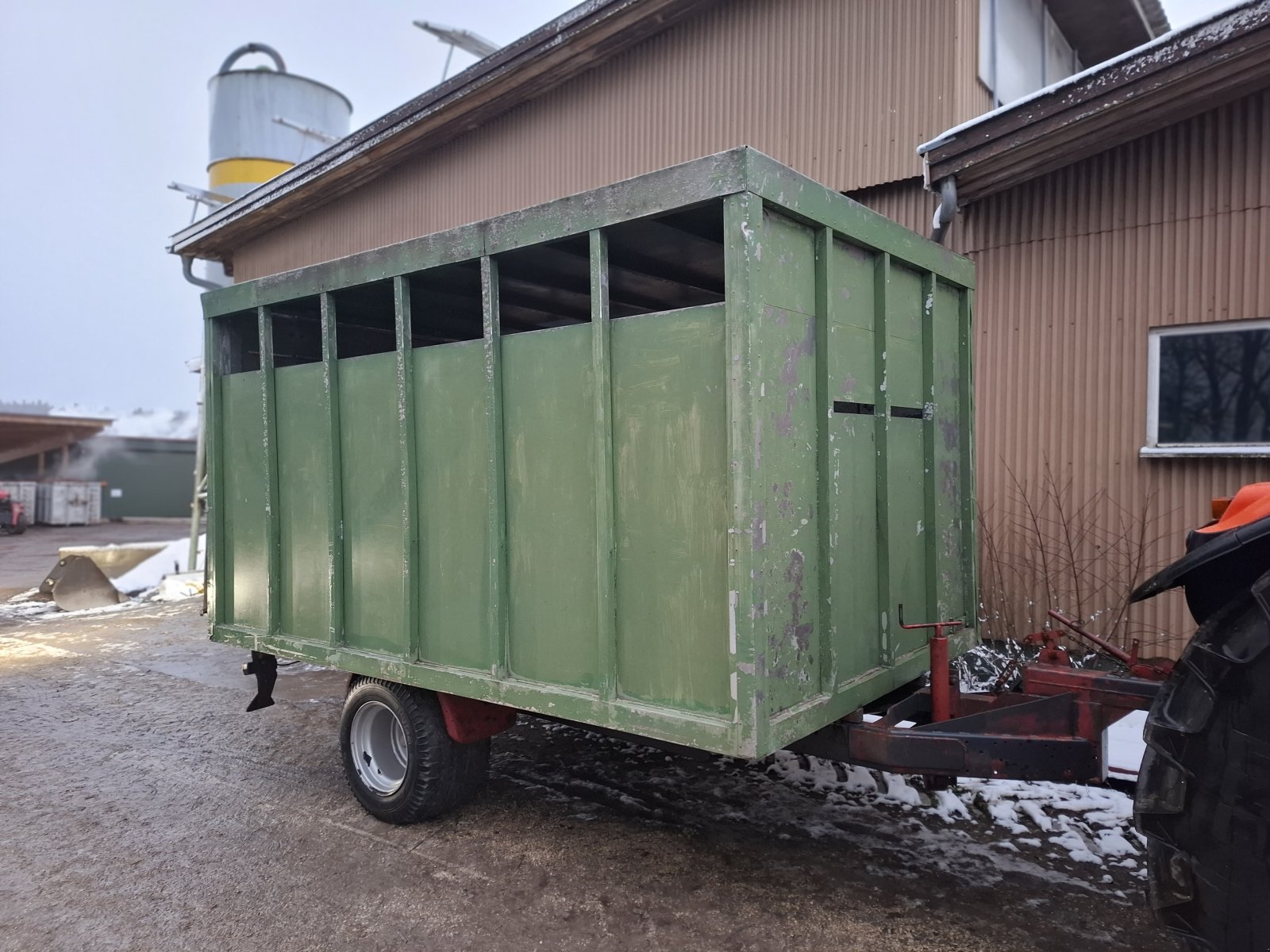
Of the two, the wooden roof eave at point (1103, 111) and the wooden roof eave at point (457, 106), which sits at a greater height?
the wooden roof eave at point (457, 106)

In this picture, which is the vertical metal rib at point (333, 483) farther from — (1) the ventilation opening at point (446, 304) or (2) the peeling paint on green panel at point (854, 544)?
(2) the peeling paint on green panel at point (854, 544)

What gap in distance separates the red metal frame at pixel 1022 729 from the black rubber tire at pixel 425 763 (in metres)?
1.77

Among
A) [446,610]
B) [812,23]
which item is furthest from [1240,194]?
[446,610]

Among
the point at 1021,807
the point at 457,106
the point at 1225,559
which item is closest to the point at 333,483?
the point at 1225,559

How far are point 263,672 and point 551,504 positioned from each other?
2.64 meters

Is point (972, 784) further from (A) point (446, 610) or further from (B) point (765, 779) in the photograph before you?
(A) point (446, 610)

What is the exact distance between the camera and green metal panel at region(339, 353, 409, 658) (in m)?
4.09

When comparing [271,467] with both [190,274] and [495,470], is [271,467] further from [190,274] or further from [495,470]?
[190,274]

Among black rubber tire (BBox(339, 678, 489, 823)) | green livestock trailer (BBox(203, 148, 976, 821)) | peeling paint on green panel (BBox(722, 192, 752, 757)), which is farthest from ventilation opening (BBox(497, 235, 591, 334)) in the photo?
black rubber tire (BBox(339, 678, 489, 823))

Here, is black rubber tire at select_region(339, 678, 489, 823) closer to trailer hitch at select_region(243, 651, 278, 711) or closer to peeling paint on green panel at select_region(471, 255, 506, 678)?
peeling paint on green panel at select_region(471, 255, 506, 678)

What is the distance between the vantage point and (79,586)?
12.8 metres

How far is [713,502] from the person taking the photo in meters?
2.99

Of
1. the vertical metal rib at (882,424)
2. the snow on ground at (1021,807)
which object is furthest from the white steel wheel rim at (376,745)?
the vertical metal rib at (882,424)

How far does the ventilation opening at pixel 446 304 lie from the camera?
398cm
